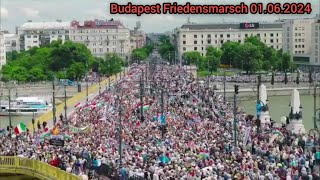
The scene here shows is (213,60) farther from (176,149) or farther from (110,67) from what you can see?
(176,149)

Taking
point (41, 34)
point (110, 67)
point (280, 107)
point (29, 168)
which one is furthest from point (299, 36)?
point (29, 168)

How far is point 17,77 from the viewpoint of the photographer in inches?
4279

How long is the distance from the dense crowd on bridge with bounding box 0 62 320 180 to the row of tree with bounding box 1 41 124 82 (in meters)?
71.9

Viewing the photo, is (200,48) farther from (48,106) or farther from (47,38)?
(48,106)

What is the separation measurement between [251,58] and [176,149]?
291 feet

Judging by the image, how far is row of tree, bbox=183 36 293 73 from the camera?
370 feet

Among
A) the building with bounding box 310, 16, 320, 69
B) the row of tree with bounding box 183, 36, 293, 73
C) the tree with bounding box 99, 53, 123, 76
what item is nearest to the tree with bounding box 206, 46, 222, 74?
the row of tree with bounding box 183, 36, 293, 73

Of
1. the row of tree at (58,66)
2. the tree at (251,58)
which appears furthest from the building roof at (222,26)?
the tree at (251,58)

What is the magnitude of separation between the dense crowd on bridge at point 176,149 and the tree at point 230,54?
83142mm

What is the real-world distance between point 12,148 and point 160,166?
858 centimetres

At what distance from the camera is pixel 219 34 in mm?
165125

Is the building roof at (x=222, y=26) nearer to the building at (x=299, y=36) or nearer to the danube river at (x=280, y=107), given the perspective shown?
the building at (x=299, y=36)

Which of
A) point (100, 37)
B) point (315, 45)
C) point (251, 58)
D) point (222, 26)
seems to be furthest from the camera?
point (100, 37)

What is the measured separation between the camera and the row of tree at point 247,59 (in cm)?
11286
